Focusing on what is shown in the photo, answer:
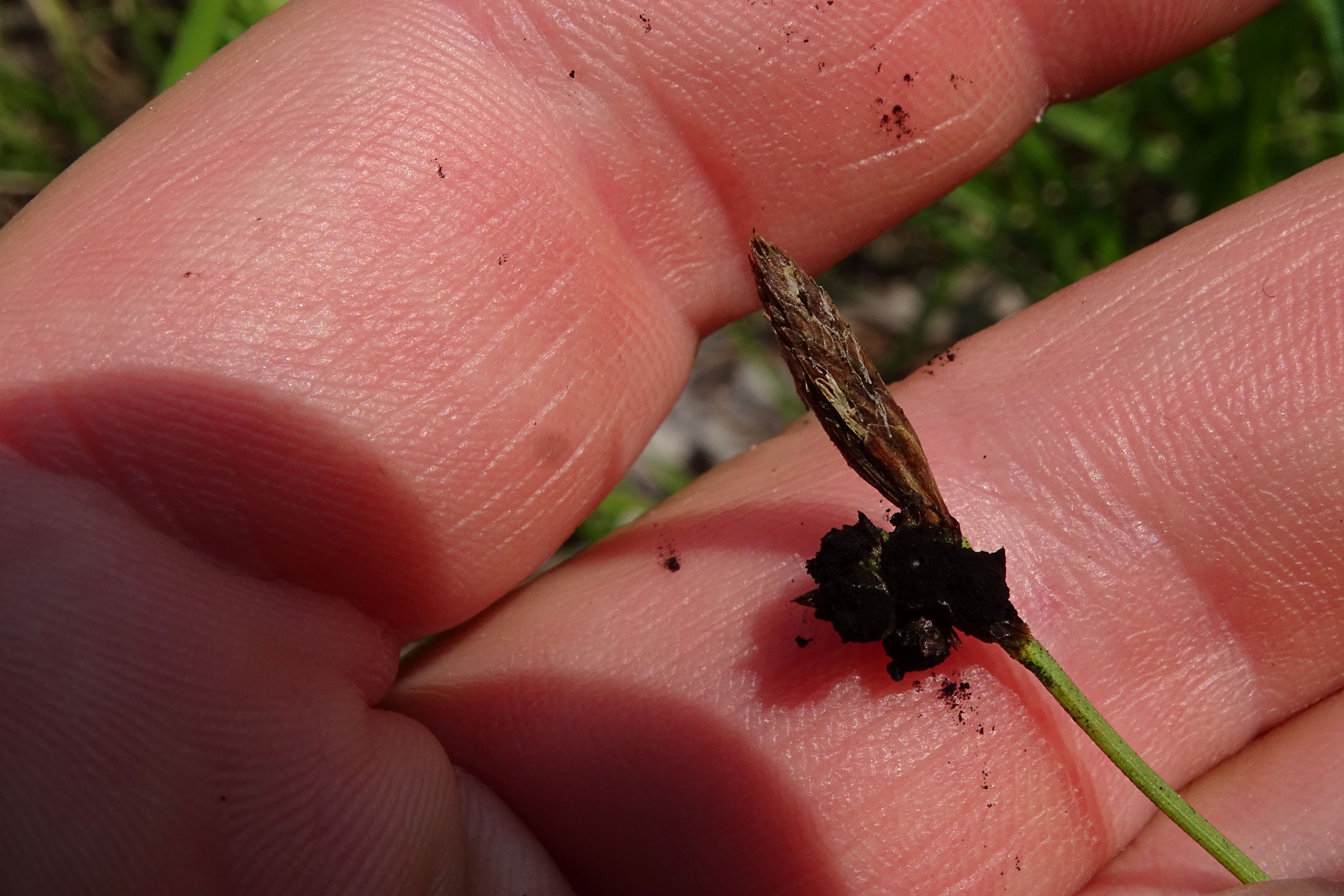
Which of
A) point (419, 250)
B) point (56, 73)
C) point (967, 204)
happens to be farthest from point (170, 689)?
point (56, 73)

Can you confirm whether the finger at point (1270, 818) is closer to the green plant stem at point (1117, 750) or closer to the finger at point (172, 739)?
the green plant stem at point (1117, 750)

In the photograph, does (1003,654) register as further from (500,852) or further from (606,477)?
(500,852)

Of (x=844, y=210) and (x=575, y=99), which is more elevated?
(x=575, y=99)

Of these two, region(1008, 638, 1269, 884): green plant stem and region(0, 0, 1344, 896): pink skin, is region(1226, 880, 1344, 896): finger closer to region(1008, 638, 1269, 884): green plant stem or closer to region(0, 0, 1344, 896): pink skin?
region(1008, 638, 1269, 884): green plant stem

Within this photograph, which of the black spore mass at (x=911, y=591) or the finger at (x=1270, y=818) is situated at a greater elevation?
the black spore mass at (x=911, y=591)

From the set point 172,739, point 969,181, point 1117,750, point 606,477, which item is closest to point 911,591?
point 1117,750

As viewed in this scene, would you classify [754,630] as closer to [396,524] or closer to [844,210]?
[396,524]

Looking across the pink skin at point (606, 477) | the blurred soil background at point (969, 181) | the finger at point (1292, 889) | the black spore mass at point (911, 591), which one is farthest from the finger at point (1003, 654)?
the blurred soil background at point (969, 181)
